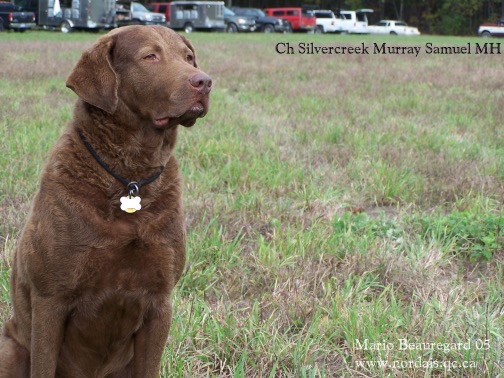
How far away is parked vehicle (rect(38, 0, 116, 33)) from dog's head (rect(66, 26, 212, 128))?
99.0 feet

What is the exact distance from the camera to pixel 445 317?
3307 millimetres

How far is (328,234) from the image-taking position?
14.6 ft

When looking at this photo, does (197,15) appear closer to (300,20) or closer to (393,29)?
(300,20)

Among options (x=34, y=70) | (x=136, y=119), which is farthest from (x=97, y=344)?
(x=34, y=70)

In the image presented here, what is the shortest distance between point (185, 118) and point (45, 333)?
91 cm

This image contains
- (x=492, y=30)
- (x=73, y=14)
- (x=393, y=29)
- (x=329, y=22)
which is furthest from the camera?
(x=329, y=22)

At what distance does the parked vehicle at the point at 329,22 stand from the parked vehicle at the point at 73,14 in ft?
66.5

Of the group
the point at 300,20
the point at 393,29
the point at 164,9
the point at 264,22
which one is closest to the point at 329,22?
the point at 300,20

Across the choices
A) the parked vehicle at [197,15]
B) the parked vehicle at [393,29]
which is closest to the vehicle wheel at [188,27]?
the parked vehicle at [197,15]

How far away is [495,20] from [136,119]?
53.1 metres

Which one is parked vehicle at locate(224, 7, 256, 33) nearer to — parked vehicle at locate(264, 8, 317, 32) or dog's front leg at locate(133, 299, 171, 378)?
parked vehicle at locate(264, 8, 317, 32)

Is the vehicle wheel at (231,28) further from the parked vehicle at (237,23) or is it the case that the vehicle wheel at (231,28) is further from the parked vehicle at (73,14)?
the parked vehicle at (73,14)

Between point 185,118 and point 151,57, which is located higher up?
point 151,57

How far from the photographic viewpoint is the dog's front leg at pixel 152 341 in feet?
8.68
